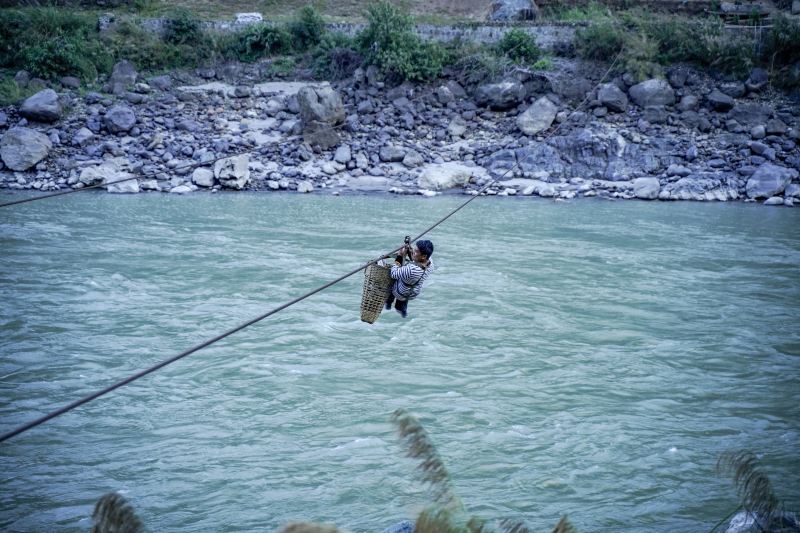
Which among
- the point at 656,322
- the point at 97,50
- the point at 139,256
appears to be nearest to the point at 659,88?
the point at 656,322

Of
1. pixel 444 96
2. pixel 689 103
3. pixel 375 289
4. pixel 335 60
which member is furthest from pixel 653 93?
pixel 375 289

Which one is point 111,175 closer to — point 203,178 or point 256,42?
point 203,178

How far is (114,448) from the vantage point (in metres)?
5.21

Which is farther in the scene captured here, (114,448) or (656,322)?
(656,322)

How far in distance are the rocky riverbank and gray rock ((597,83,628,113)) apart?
42mm

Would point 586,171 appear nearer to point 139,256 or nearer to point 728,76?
point 728,76

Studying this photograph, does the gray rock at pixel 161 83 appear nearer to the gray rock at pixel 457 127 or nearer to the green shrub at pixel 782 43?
the gray rock at pixel 457 127

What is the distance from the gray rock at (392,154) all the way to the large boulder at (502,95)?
3783 millimetres

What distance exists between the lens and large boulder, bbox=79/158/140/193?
15.9 metres

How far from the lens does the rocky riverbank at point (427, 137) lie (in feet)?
55.3

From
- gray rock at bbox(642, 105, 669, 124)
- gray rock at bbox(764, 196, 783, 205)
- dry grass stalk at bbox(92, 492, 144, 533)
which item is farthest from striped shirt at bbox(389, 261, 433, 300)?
gray rock at bbox(642, 105, 669, 124)

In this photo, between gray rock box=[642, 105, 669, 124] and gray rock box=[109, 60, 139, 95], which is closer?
gray rock box=[642, 105, 669, 124]

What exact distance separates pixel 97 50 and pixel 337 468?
2063cm

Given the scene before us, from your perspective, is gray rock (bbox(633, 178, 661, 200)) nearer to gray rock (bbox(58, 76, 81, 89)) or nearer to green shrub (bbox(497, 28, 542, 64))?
green shrub (bbox(497, 28, 542, 64))
